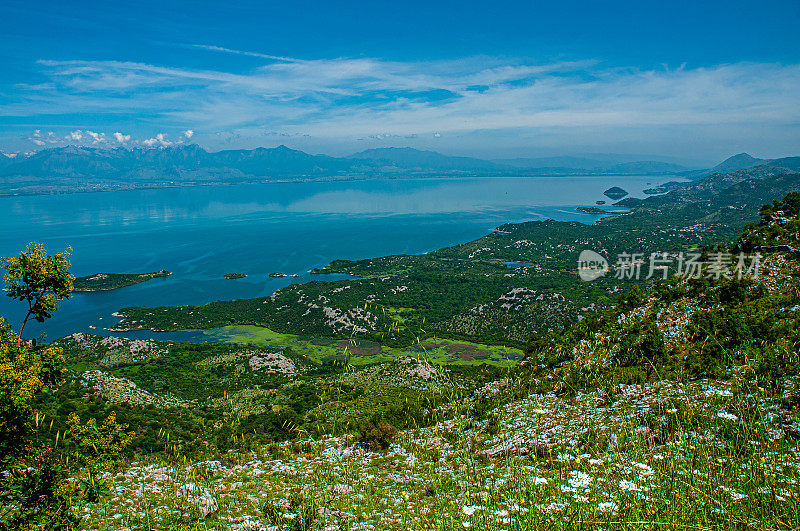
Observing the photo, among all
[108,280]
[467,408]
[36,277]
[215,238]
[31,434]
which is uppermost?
[36,277]

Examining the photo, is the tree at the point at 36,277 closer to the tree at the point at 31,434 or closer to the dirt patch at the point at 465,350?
the tree at the point at 31,434

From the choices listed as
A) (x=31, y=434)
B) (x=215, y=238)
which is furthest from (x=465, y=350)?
(x=215, y=238)

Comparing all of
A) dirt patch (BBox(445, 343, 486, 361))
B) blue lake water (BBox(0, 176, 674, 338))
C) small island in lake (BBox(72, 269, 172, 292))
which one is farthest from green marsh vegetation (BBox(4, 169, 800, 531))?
small island in lake (BBox(72, 269, 172, 292))

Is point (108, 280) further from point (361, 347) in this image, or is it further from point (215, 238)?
point (361, 347)

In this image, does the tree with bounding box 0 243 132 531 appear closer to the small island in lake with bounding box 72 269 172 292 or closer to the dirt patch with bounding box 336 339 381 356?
the dirt patch with bounding box 336 339 381 356

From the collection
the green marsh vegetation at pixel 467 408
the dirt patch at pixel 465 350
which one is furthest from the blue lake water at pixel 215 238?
the dirt patch at pixel 465 350

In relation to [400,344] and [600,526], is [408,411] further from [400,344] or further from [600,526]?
[400,344]
